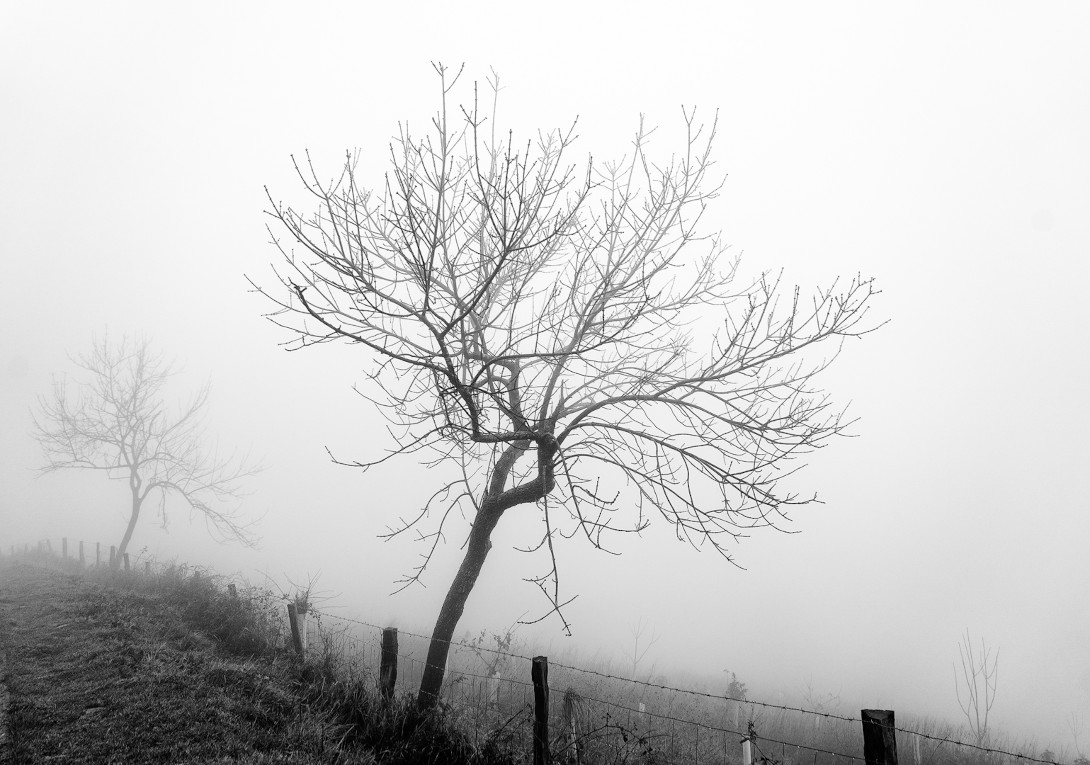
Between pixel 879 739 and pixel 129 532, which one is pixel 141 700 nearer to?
pixel 879 739

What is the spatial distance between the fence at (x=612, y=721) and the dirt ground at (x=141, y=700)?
129cm

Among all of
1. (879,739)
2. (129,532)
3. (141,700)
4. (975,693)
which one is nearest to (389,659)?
(141,700)

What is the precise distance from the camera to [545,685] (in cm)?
536

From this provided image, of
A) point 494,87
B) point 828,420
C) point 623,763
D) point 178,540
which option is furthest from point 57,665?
point 178,540

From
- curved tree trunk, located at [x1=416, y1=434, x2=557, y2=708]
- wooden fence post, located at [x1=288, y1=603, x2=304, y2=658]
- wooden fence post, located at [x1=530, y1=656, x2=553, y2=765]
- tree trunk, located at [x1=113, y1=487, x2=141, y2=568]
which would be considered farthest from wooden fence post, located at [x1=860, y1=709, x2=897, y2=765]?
tree trunk, located at [x1=113, y1=487, x2=141, y2=568]

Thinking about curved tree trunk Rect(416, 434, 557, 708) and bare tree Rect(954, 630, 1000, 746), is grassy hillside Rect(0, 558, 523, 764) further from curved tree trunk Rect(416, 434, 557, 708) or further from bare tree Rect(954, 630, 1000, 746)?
bare tree Rect(954, 630, 1000, 746)

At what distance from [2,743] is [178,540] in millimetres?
51061

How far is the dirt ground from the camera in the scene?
509cm

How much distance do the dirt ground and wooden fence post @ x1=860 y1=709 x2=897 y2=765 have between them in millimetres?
4512

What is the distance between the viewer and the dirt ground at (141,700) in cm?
509

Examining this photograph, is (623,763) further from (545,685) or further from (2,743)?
(2,743)

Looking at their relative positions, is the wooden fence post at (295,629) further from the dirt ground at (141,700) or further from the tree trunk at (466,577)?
the tree trunk at (466,577)

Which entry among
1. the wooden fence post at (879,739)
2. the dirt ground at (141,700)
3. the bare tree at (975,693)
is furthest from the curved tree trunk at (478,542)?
the bare tree at (975,693)

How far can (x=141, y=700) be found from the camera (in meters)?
6.13
